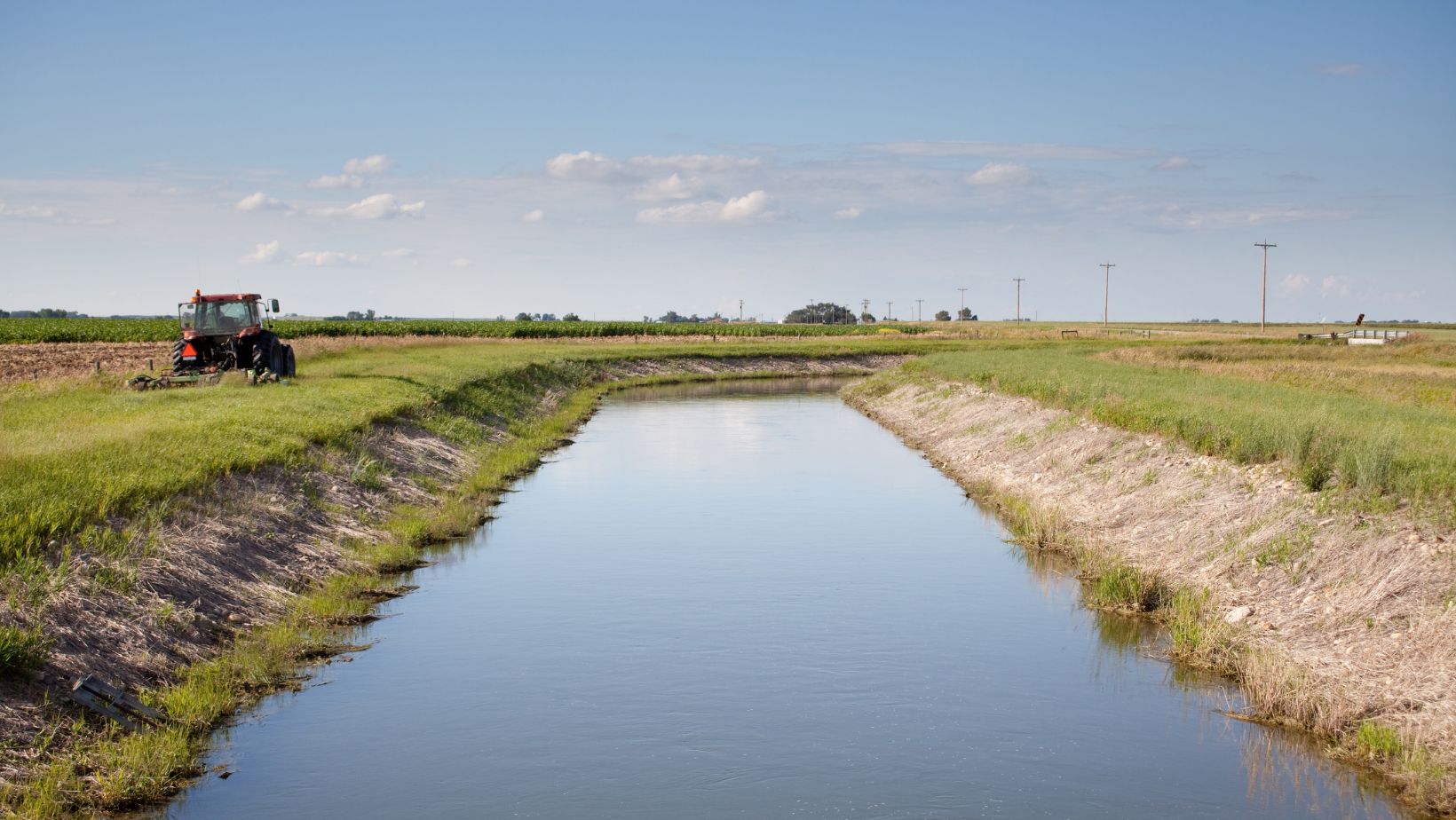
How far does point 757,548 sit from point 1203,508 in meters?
8.11

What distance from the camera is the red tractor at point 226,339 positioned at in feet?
126

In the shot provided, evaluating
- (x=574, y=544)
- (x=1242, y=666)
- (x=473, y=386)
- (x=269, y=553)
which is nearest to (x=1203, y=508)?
(x=1242, y=666)

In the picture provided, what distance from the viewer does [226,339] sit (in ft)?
130

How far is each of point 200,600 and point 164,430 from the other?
8.25 m

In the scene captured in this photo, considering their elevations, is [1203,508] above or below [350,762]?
above

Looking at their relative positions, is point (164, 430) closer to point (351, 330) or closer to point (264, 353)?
point (264, 353)

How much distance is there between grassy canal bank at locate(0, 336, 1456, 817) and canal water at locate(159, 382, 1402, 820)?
68 centimetres

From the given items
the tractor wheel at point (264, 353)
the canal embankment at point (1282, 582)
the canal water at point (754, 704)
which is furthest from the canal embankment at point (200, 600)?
the canal embankment at point (1282, 582)

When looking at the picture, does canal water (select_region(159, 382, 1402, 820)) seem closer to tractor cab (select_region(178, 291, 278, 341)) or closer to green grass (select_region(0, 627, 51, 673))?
green grass (select_region(0, 627, 51, 673))

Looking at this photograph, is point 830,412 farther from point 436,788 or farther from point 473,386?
point 436,788

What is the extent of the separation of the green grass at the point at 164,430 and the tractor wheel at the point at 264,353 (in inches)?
35.5

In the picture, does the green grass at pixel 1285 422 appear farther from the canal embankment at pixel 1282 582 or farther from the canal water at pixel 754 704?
the canal water at pixel 754 704

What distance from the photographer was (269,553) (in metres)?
18.9

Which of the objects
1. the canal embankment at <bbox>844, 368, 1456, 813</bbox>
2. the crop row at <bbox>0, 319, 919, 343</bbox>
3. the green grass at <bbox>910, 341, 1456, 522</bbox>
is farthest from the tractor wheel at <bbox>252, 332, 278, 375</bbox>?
the crop row at <bbox>0, 319, 919, 343</bbox>
